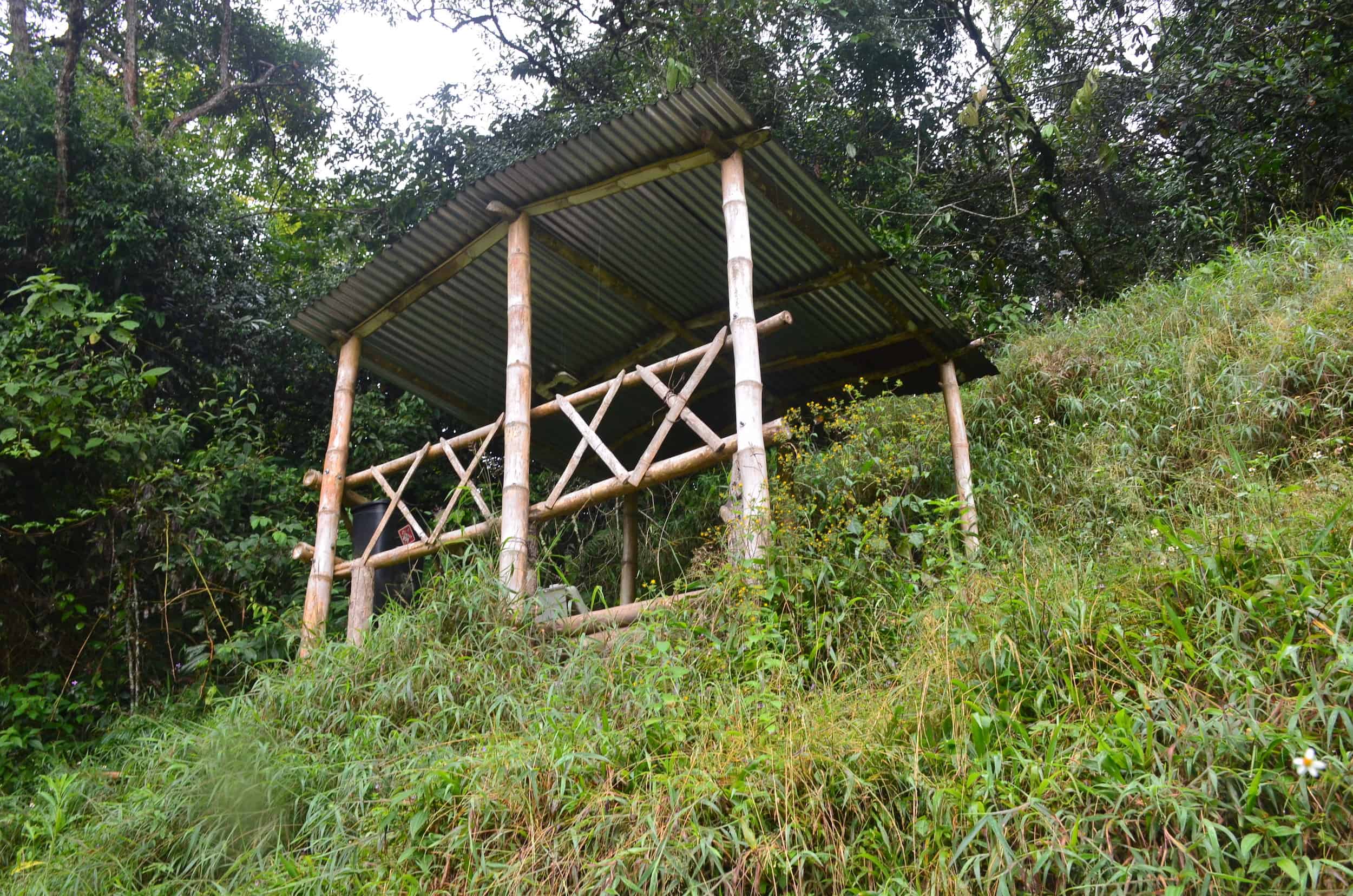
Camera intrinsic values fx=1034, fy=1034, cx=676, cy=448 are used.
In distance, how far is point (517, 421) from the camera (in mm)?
7012

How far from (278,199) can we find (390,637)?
14.7 meters

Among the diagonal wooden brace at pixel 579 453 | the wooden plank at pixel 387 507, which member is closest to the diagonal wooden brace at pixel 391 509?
the wooden plank at pixel 387 507

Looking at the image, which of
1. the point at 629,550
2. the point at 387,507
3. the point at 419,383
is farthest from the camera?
the point at 629,550

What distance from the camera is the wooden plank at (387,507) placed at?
794cm

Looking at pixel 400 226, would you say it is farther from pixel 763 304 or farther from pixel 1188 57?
pixel 1188 57

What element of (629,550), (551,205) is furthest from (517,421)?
(629,550)

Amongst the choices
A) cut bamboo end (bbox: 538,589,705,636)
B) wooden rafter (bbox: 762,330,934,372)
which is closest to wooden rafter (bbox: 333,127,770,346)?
wooden rafter (bbox: 762,330,934,372)

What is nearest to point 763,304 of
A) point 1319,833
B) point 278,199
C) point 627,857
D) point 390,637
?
point 390,637

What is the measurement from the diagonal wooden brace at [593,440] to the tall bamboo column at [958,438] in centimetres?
243

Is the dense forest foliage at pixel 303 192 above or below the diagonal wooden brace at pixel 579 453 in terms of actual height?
above

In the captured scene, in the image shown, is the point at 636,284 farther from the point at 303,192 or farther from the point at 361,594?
the point at 303,192

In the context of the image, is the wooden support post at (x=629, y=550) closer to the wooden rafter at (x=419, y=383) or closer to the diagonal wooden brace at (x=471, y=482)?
the wooden rafter at (x=419, y=383)

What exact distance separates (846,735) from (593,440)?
338cm

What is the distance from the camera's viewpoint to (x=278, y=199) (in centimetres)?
1830
